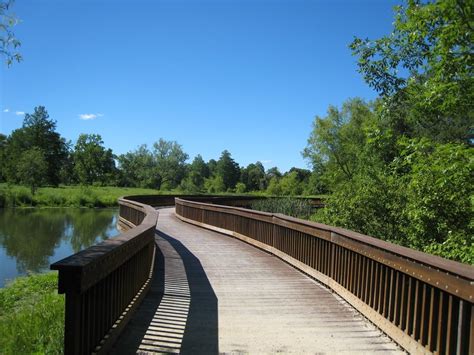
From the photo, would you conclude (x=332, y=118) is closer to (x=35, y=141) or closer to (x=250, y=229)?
(x=250, y=229)

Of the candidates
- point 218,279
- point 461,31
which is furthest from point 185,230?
point 461,31

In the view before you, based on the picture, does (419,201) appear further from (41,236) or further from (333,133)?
(333,133)

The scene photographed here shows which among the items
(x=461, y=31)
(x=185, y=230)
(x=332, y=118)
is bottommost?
(x=185, y=230)

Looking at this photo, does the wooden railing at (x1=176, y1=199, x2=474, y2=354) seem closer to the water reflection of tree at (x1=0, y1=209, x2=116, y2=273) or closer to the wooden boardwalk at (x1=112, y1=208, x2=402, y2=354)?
the wooden boardwalk at (x1=112, y1=208, x2=402, y2=354)

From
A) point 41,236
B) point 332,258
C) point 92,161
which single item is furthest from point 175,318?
point 92,161

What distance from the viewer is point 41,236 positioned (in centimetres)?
2427

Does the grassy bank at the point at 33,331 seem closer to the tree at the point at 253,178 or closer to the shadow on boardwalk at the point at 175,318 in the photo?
the shadow on boardwalk at the point at 175,318

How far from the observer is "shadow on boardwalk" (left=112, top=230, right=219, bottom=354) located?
4547 mm

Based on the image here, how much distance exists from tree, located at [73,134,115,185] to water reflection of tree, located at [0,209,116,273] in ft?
197

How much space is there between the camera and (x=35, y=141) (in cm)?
9719

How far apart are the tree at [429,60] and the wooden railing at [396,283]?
306 cm

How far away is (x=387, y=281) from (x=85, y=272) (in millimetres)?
3272

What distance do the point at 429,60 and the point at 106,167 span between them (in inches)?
3801

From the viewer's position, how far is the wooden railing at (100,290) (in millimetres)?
3373
